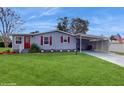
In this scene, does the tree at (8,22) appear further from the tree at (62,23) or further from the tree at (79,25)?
the tree at (79,25)

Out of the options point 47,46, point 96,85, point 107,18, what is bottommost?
point 96,85

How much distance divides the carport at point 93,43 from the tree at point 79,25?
1.18 m

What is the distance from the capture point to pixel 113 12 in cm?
1226

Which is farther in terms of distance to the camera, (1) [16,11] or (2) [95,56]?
(2) [95,56]

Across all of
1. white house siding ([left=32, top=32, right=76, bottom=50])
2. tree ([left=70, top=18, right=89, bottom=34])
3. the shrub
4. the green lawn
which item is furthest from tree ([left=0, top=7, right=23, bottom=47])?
white house siding ([left=32, top=32, right=76, bottom=50])

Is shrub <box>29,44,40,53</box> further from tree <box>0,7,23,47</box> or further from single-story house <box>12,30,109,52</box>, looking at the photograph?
tree <box>0,7,23,47</box>

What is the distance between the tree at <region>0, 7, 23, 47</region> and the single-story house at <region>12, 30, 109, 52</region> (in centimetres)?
130

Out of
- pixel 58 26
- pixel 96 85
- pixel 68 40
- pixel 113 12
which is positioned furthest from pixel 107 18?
pixel 68 40

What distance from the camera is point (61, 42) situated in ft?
59.6

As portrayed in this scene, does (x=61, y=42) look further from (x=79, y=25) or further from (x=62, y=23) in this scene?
(x=62, y=23)

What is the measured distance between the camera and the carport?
16134 mm
